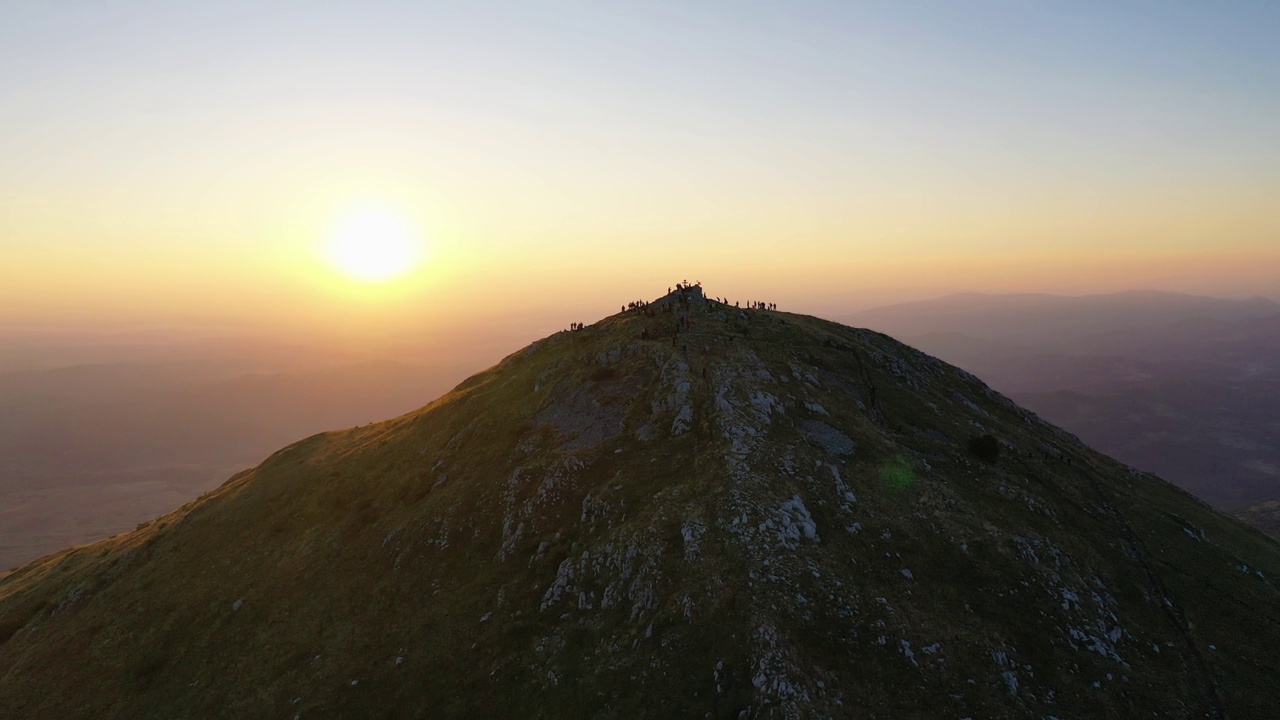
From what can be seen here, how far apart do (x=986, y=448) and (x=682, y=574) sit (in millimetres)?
33812

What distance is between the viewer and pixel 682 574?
33.9m

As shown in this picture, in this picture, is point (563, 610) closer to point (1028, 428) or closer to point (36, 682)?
point (36, 682)

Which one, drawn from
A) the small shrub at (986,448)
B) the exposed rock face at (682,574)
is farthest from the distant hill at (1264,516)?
the small shrub at (986,448)

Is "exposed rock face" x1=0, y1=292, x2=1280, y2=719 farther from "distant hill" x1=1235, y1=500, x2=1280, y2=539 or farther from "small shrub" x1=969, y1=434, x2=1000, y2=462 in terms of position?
"distant hill" x1=1235, y1=500, x2=1280, y2=539

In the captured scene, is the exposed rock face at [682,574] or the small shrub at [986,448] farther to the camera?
the small shrub at [986,448]

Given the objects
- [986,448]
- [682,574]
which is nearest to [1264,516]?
[986,448]

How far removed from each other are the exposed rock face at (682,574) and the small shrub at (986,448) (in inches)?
45.7

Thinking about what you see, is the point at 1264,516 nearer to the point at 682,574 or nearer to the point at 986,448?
the point at 986,448

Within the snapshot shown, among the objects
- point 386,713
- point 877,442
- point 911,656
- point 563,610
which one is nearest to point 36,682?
point 386,713

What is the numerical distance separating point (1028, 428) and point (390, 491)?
7603 cm

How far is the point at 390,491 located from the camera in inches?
2207

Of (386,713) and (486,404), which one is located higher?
(486,404)

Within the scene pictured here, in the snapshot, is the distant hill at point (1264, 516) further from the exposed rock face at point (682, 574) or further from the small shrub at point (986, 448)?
the small shrub at point (986, 448)

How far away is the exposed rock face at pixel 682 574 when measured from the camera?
30062mm
